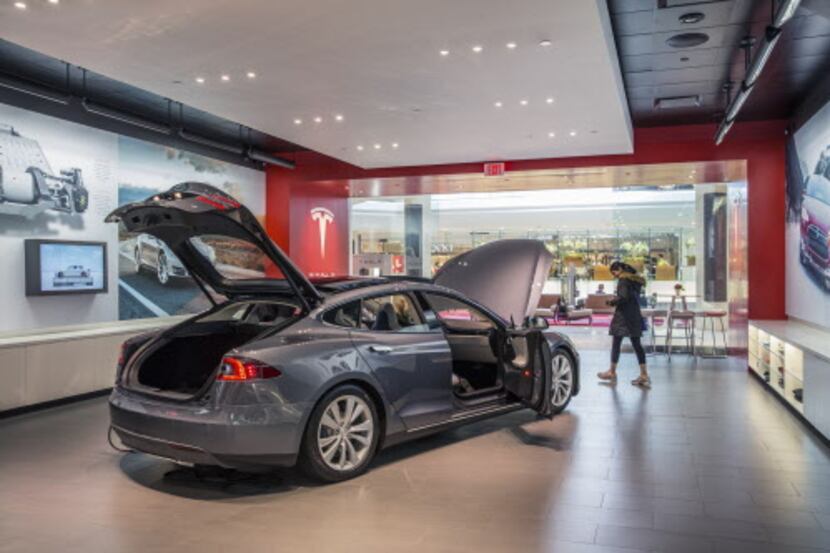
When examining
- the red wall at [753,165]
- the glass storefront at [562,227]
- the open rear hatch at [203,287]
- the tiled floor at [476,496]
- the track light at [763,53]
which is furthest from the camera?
the glass storefront at [562,227]

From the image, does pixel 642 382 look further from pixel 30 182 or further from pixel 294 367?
pixel 30 182

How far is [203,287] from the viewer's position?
4.70 meters

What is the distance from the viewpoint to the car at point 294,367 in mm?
3615

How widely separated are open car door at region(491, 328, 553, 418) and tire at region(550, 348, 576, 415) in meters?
0.75

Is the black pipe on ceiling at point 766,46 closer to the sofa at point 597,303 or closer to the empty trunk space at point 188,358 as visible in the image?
the empty trunk space at point 188,358

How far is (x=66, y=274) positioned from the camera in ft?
24.4

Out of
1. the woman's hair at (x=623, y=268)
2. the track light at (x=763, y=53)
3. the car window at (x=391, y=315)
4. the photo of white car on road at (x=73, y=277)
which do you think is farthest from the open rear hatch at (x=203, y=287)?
the woman's hair at (x=623, y=268)

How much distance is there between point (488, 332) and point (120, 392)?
2905mm

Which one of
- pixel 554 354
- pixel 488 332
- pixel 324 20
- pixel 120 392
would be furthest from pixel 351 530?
pixel 324 20

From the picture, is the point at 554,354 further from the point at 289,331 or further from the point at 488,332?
the point at 289,331

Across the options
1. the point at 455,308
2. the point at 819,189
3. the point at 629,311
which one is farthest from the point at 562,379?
the point at 819,189

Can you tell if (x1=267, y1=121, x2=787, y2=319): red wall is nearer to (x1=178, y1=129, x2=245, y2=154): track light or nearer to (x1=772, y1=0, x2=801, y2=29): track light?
(x1=178, y1=129, x2=245, y2=154): track light

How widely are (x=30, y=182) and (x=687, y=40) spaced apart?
695 cm

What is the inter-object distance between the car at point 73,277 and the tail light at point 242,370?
15.6 ft
